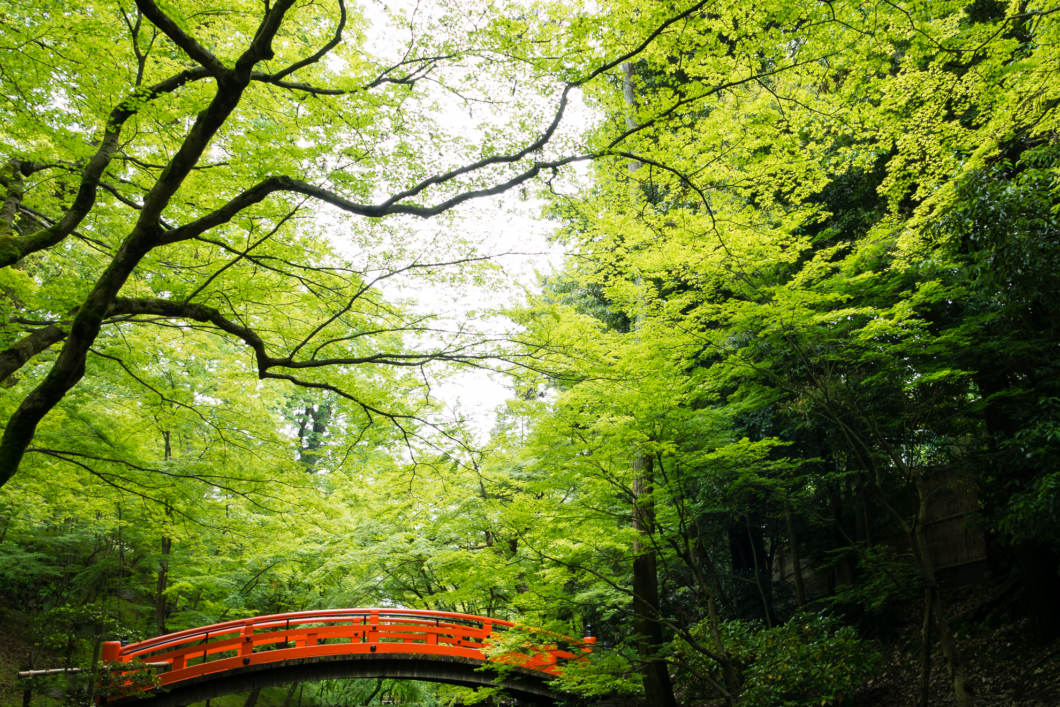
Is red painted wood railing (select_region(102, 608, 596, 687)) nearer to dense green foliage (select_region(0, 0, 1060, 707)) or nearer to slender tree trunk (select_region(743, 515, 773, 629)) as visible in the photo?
dense green foliage (select_region(0, 0, 1060, 707))

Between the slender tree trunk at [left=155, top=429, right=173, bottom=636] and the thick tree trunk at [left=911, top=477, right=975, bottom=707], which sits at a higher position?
the slender tree trunk at [left=155, top=429, right=173, bottom=636]

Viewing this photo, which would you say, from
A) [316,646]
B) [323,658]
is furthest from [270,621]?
[323,658]

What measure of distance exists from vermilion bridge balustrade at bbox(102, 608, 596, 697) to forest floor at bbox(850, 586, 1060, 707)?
13.5 feet

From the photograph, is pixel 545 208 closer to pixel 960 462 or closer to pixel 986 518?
pixel 960 462

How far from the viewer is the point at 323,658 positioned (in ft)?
32.3

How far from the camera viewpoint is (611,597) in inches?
364

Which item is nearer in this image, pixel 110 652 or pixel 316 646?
pixel 110 652

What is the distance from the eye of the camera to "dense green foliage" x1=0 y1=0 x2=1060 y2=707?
189 inches

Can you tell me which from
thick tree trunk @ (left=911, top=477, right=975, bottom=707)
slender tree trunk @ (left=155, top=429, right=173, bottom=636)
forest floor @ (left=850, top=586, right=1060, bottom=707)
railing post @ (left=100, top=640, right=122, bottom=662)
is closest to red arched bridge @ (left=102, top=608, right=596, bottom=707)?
railing post @ (left=100, top=640, right=122, bottom=662)

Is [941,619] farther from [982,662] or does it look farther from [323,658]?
[323,658]

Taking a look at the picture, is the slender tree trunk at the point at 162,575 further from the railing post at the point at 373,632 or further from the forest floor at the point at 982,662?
the forest floor at the point at 982,662

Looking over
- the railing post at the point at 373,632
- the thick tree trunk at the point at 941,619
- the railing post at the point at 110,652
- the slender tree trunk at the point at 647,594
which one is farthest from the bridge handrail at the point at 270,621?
the thick tree trunk at the point at 941,619

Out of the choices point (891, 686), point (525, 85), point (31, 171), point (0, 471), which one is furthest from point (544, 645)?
point (31, 171)

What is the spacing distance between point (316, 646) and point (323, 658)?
0.76 feet
